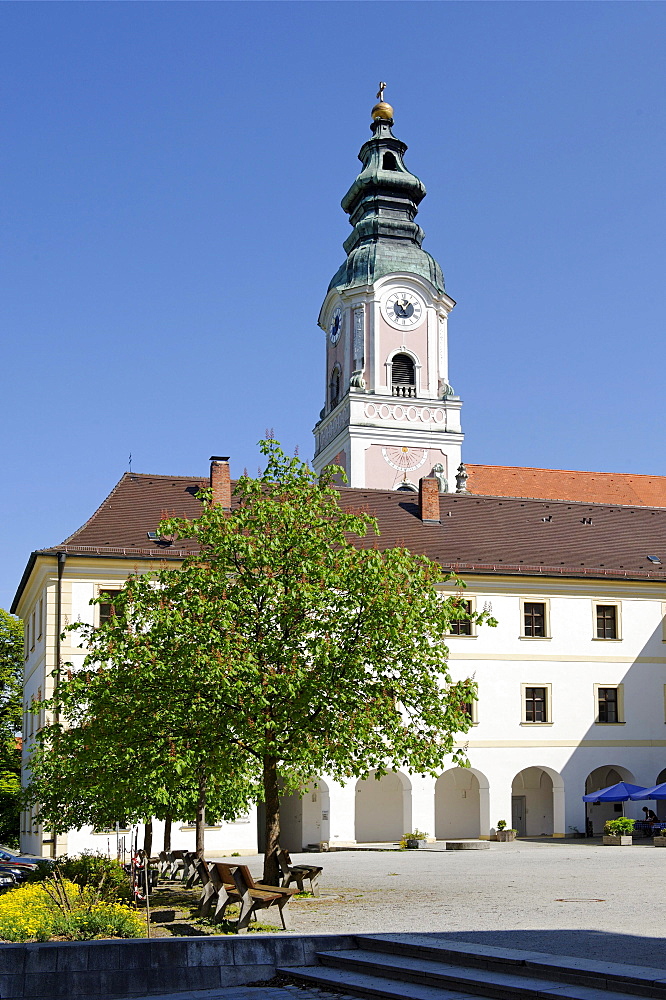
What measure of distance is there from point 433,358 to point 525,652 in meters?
26.8

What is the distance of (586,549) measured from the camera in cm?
4191

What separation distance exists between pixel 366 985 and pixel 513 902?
6073 millimetres

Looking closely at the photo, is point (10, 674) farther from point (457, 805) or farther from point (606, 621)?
point (606, 621)

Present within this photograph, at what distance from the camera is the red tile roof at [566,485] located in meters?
59.8

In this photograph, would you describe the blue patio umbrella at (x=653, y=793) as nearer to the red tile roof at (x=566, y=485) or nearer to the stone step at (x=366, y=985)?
the stone step at (x=366, y=985)

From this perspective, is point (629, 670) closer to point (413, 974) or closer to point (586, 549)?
point (586, 549)

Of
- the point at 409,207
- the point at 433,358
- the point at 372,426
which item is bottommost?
the point at 372,426

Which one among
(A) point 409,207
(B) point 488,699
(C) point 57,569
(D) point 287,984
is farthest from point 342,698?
(A) point 409,207

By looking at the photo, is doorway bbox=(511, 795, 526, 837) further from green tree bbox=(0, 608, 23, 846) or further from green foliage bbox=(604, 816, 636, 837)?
green tree bbox=(0, 608, 23, 846)

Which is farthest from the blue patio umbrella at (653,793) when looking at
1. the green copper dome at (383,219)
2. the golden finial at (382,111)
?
the golden finial at (382,111)

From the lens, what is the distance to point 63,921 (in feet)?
46.5

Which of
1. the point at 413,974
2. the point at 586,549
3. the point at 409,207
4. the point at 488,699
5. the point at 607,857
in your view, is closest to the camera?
the point at 413,974

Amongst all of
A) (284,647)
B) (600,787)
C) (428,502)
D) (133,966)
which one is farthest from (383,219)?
(133,966)

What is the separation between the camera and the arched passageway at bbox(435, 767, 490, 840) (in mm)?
39656
